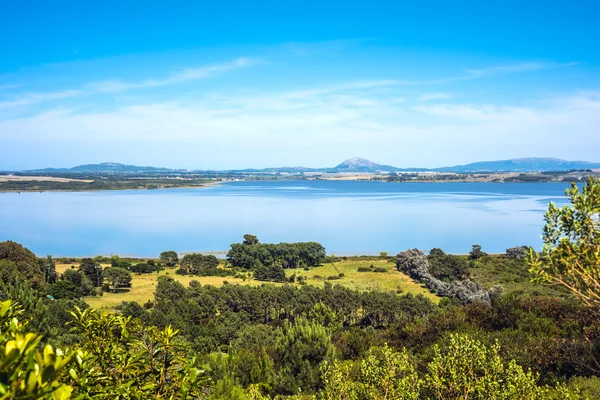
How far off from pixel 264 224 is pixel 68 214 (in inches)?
2062

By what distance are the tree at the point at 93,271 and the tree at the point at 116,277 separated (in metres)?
0.91

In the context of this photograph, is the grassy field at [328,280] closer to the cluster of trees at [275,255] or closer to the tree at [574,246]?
the cluster of trees at [275,255]

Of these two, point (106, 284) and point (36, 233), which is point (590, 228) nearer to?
point (106, 284)

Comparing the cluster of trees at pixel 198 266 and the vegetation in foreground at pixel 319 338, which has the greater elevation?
the vegetation in foreground at pixel 319 338

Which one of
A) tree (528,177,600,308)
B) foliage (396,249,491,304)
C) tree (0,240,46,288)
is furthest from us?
foliage (396,249,491,304)

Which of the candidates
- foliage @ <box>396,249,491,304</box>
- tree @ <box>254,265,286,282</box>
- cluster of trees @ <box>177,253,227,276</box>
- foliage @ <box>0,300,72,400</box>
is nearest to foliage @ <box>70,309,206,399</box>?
foliage @ <box>0,300,72,400</box>

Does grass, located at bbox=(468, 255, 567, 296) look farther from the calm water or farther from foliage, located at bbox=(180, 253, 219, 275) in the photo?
foliage, located at bbox=(180, 253, 219, 275)

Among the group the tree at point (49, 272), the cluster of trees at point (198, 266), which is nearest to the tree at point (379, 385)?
the tree at point (49, 272)

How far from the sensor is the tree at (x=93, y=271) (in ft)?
146

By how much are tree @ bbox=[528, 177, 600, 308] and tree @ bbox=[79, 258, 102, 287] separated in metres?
45.9

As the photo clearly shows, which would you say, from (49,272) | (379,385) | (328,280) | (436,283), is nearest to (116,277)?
(49,272)

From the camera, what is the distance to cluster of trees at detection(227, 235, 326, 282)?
5778cm

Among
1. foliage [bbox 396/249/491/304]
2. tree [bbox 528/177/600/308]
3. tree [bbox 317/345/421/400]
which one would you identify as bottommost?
foliage [bbox 396/249/491/304]

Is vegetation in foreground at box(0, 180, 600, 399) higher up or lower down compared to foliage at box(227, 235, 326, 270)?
higher up
